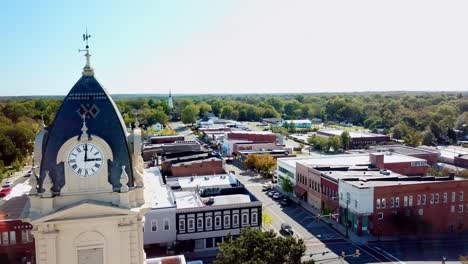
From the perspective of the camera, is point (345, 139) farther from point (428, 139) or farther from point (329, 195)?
point (329, 195)

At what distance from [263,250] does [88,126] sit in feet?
56.8

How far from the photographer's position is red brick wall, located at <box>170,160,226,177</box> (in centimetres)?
6586

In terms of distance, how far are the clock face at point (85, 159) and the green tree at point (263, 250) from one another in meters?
15.3

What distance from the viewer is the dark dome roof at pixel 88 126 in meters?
13.4

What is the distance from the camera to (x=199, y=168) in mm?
66938

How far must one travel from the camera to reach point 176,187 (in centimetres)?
5700

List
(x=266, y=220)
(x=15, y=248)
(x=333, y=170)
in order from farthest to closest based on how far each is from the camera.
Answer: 1. (x=333, y=170)
2. (x=266, y=220)
3. (x=15, y=248)

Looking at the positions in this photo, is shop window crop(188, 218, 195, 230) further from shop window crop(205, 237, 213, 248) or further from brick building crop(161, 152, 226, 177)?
brick building crop(161, 152, 226, 177)

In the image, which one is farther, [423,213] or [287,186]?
[287,186]

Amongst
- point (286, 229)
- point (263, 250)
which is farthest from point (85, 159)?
point (286, 229)

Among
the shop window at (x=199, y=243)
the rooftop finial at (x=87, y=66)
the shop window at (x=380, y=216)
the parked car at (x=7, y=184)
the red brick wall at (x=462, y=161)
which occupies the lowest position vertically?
the shop window at (x=199, y=243)

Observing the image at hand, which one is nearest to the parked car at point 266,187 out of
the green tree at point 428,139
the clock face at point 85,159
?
the clock face at point 85,159

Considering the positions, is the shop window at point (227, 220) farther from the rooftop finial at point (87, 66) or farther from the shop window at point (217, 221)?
the rooftop finial at point (87, 66)

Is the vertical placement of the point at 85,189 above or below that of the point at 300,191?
above
